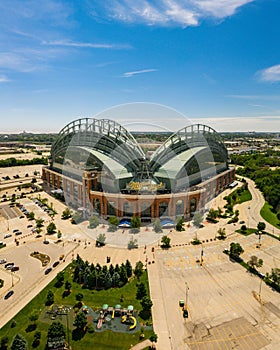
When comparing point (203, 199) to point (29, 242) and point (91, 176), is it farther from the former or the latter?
point (29, 242)

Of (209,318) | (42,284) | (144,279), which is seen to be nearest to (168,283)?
(144,279)

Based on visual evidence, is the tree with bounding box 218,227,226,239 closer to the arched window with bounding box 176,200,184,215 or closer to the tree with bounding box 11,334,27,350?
the arched window with bounding box 176,200,184,215

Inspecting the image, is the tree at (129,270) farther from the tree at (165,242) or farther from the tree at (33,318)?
the tree at (33,318)

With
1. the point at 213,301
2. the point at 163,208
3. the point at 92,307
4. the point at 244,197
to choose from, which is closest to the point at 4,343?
the point at 92,307

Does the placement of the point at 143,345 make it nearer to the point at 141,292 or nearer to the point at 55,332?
the point at 141,292

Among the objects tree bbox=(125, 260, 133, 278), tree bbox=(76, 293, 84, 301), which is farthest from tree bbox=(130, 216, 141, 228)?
tree bbox=(76, 293, 84, 301)
